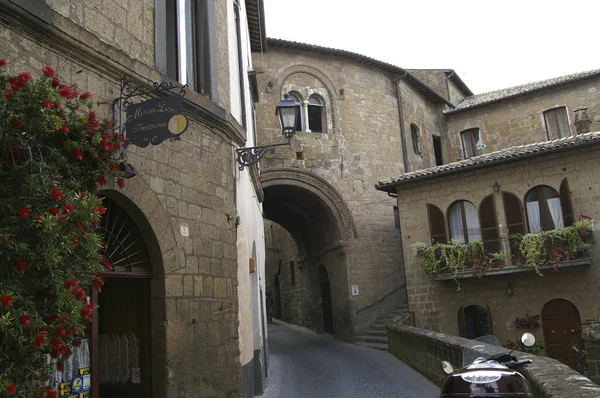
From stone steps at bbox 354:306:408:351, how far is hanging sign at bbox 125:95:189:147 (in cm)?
1227

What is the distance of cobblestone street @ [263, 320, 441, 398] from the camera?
9336mm

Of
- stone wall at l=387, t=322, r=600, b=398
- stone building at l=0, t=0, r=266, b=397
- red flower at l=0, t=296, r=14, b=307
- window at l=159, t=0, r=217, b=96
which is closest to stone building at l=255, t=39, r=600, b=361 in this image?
stone wall at l=387, t=322, r=600, b=398

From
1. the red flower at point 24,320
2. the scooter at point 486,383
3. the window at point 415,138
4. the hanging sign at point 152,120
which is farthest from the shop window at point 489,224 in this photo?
the red flower at point 24,320

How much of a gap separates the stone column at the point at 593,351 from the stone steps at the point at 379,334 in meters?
7.60

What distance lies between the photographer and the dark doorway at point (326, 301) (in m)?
21.6

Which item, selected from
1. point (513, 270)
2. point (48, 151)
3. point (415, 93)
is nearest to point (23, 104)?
point (48, 151)

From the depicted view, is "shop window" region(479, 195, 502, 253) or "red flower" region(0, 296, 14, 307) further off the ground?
"shop window" region(479, 195, 502, 253)

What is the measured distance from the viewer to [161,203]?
575cm

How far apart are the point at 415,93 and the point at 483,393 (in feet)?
65.8

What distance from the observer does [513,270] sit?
47.0 ft

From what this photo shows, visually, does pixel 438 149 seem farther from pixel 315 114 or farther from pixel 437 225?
pixel 437 225

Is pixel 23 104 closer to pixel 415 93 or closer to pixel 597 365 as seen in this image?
pixel 597 365

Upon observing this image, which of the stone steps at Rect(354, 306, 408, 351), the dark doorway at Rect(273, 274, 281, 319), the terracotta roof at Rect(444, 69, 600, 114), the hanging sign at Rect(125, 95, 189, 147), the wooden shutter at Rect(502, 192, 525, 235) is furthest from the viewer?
the dark doorway at Rect(273, 274, 281, 319)

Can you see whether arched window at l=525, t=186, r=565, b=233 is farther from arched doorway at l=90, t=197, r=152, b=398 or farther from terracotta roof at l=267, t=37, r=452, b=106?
arched doorway at l=90, t=197, r=152, b=398
